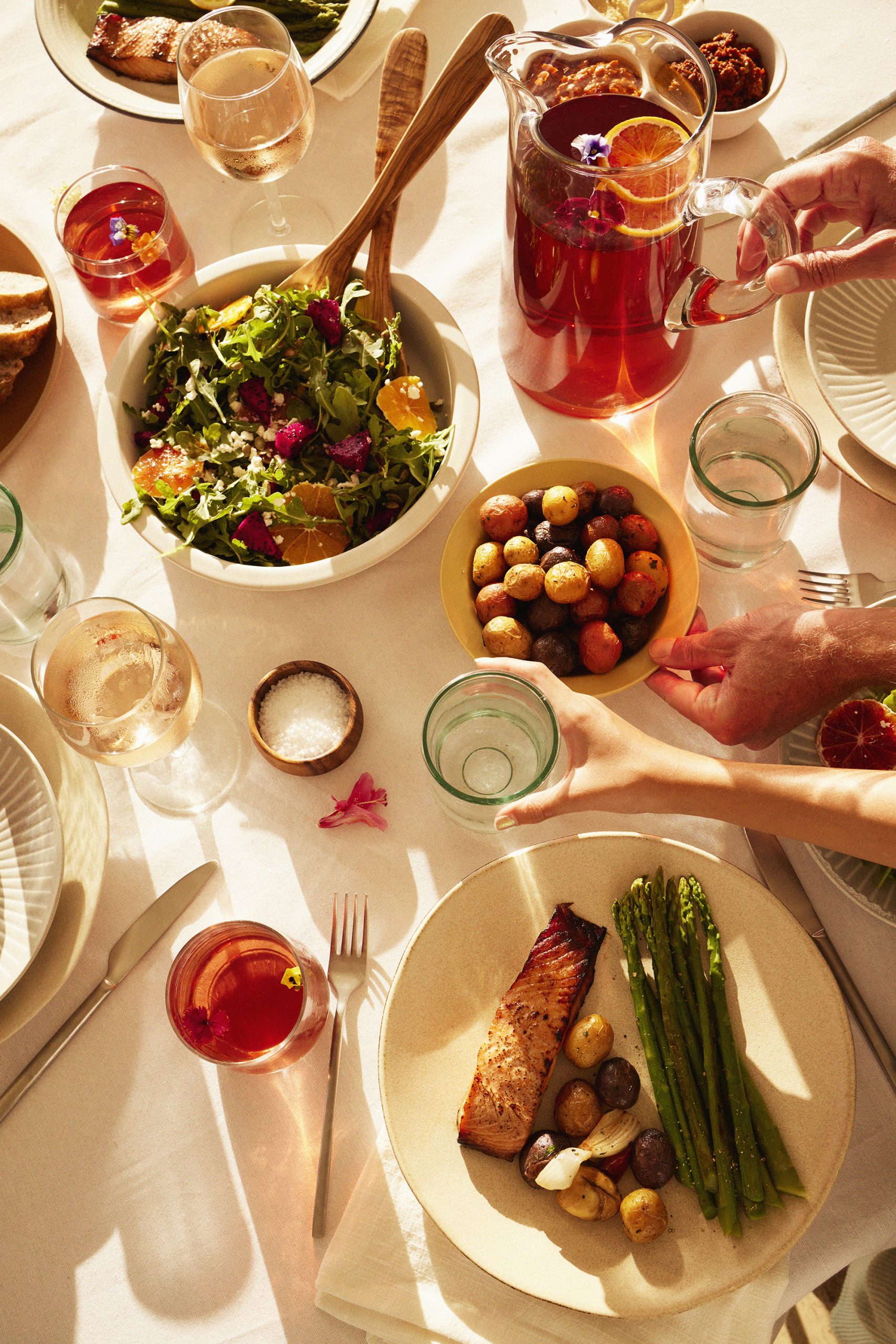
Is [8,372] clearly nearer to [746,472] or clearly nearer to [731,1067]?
[746,472]

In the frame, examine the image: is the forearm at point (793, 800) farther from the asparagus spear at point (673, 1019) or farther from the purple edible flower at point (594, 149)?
the purple edible flower at point (594, 149)

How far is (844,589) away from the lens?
124 cm

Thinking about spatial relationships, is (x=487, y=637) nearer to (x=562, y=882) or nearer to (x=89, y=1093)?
(x=562, y=882)

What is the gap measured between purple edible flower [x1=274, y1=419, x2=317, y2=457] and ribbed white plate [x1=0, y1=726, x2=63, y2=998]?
0.50 metres

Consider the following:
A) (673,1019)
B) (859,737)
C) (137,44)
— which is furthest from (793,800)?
(137,44)

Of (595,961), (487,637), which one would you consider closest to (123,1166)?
(595,961)

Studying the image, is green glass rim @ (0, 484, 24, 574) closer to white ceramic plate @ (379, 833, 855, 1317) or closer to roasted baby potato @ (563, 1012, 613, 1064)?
white ceramic plate @ (379, 833, 855, 1317)

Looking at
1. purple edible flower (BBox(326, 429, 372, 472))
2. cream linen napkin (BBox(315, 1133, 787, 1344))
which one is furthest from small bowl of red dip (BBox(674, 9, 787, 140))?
cream linen napkin (BBox(315, 1133, 787, 1344))

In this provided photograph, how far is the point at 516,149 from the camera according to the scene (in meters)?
1.05

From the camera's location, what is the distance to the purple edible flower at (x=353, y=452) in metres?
1.20

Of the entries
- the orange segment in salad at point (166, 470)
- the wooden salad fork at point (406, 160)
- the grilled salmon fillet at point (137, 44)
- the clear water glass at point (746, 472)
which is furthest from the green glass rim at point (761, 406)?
the grilled salmon fillet at point (137, 44)

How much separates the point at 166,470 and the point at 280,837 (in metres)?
0.51

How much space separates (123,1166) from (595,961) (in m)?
0.65

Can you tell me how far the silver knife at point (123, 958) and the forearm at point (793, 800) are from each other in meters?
0.62
